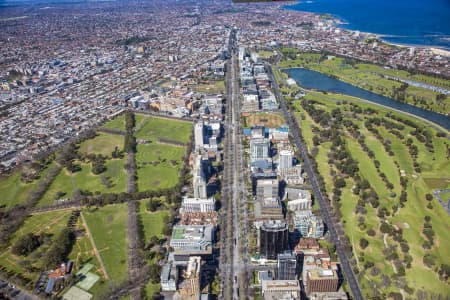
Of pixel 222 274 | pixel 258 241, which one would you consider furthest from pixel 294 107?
pixel 222 274

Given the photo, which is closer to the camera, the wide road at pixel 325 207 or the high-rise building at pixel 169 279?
the high-rise building at pixel 169 279

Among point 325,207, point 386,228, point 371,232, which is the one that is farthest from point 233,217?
point 386,228

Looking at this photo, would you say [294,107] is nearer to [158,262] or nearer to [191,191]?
[191,191]

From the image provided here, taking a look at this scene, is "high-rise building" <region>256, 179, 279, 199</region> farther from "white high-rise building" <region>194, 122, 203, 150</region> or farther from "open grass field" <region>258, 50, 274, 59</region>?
"open grass field" <region>258, 50, 274, 59</region>

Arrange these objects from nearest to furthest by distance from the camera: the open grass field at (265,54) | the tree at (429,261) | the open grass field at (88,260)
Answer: the open grass field at (88,260) → the tree at (429,261) → the open grass field at (265,54)

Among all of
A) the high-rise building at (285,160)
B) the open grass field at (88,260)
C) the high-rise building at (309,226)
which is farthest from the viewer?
the high-rise building at (285,160)

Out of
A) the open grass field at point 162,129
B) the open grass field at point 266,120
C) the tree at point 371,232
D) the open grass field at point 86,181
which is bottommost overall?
the tree at point 371,232

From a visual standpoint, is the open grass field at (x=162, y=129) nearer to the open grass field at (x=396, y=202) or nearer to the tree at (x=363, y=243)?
the open grass field at (x=396, y=202)

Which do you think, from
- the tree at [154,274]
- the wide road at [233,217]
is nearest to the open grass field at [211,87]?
the wide road at [233,217]
